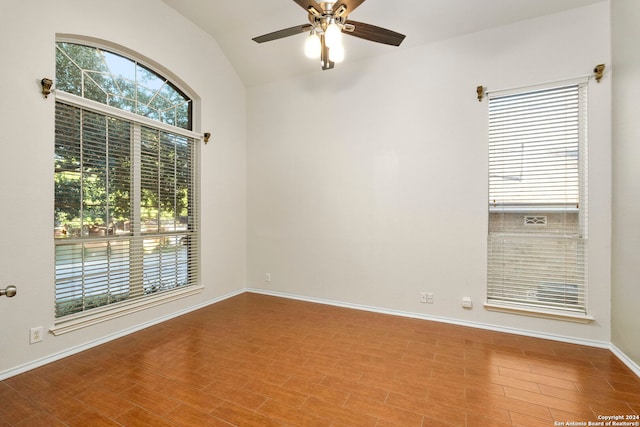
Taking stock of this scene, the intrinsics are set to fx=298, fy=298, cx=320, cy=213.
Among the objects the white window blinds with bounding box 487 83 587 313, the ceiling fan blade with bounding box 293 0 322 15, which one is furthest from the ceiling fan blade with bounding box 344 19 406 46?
the white window blinds with bounding box 487 83 587 313

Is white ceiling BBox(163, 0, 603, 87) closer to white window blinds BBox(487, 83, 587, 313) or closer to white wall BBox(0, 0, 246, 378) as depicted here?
white wall BBox(0, 0, 246, 378)

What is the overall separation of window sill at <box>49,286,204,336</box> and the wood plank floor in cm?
25

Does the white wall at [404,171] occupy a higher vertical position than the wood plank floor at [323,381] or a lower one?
higher

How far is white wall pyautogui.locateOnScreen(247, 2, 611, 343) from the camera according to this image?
2.93 metres

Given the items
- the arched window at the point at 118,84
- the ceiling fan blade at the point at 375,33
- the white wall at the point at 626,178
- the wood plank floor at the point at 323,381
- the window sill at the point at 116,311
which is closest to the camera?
the wood plank floor at the point at 323,381

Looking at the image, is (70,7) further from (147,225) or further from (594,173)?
(594,173)

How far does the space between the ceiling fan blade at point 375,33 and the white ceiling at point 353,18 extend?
1053 mm

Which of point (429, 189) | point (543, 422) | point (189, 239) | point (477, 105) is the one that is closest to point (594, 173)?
point (477, 105)

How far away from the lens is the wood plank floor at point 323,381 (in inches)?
74.7

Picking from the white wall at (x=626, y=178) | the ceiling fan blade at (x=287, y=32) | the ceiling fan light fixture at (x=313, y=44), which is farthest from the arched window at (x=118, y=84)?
the white wall at (x=626, y=178)

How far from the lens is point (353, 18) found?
340 cm

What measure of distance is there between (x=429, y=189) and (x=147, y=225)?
10.9 ft

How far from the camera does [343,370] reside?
245cm

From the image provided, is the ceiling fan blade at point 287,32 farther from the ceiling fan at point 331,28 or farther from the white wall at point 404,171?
the white wall at point 404,171
